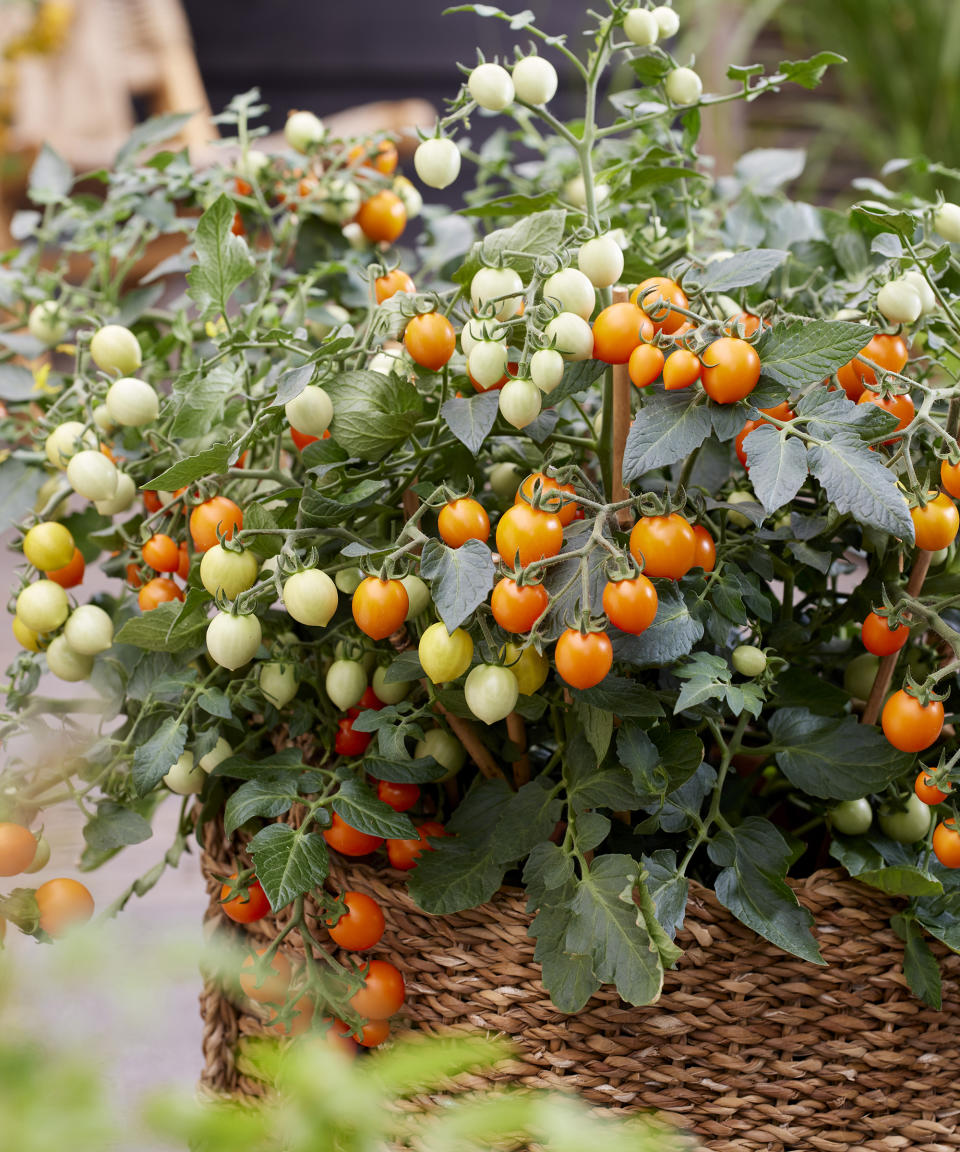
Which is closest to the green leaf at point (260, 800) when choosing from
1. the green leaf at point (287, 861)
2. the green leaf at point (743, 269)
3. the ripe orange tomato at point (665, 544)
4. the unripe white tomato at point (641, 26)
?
the green leaf at point (287, 861)

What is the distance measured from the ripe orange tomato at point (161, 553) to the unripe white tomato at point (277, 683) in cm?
8

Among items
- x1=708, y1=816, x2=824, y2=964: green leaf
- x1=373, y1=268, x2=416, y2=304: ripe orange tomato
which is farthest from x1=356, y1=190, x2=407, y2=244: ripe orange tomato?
x1=708, y1=816, x2=824, y2=964: green leaf

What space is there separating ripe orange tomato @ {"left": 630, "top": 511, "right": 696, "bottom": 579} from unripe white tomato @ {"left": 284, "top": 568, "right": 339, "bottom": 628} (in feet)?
0.45

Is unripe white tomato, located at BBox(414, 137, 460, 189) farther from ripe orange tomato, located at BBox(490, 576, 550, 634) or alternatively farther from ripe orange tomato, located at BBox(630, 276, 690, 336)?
ripe orange tomato, located at BBox(490, 576, 550, 634)

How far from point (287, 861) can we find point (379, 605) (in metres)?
0.14

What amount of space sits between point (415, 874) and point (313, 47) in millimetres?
2758

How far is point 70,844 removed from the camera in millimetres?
266

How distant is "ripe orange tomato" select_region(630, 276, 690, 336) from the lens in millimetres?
473

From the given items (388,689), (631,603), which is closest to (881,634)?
(631,603)

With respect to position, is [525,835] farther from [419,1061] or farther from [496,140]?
[496,140]

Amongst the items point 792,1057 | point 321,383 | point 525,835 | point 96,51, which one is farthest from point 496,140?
point 96,51

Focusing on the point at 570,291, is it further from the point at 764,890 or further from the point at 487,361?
the point at 764,890

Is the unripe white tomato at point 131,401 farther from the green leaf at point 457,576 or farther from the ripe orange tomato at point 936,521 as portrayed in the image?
the ripe orange tomato at point 936,521

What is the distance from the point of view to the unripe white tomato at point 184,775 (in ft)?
1.89
